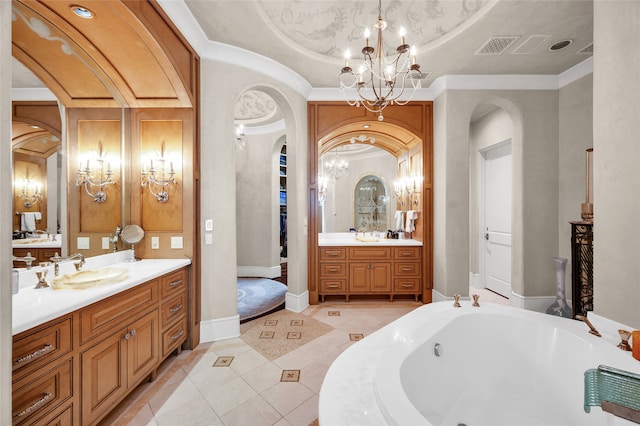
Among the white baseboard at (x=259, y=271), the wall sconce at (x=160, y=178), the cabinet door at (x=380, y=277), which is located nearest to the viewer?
the wall sconce at (x=160, y=178)

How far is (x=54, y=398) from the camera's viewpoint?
1.27m

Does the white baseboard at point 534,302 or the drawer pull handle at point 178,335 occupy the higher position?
the drawer pull handle at point 178,335

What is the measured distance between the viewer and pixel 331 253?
3.79 metres

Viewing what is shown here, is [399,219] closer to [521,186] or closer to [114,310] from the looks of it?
[521,186]

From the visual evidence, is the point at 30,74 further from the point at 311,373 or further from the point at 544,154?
the point at 544,154

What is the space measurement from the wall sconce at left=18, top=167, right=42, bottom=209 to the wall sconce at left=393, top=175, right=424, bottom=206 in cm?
398

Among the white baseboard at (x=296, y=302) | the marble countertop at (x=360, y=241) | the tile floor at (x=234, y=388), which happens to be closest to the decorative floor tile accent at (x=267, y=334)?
the tile floor at (x=234, y=388)

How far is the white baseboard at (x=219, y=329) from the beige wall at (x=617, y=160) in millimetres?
2956

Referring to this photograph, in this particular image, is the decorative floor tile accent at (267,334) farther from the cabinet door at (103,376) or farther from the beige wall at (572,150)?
the beige wall at (572,150)

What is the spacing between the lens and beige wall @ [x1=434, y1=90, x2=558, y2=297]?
3391mm

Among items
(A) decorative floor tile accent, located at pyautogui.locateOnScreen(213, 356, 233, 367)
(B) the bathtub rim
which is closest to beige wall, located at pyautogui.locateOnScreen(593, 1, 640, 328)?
(B) the bathtub rim

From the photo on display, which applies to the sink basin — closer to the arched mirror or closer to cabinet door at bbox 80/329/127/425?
cabinet door at bbox 80/329/127/425

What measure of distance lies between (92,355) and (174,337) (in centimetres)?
85

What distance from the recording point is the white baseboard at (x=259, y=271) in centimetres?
508
